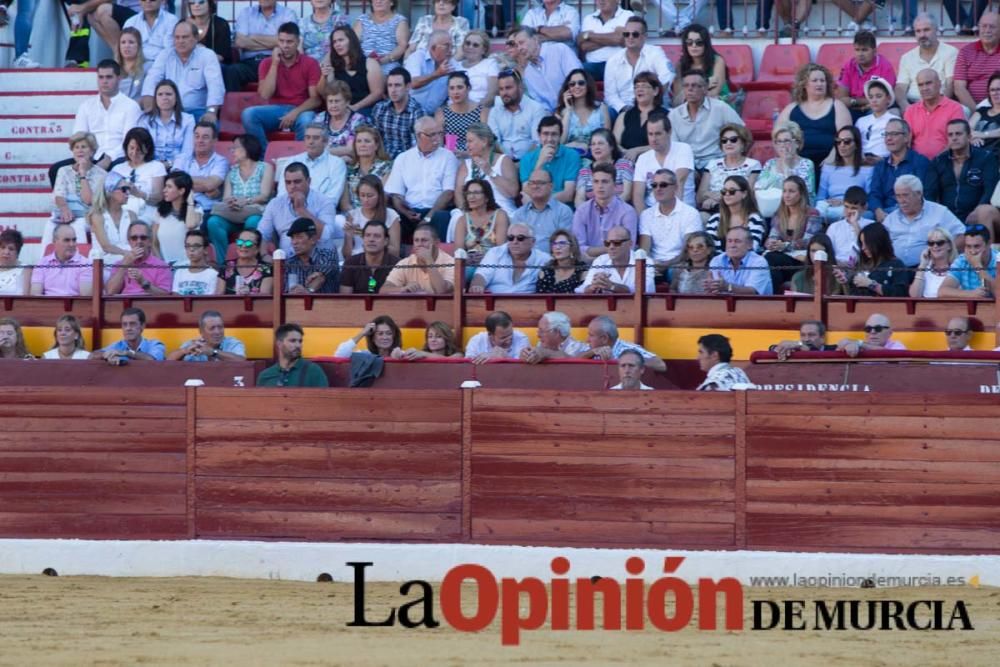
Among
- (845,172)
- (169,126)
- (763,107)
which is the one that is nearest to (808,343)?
(845,172)

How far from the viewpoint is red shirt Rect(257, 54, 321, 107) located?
50.6ft

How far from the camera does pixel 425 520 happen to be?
1158 cm

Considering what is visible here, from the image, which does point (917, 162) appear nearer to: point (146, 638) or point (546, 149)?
point (546, 149)

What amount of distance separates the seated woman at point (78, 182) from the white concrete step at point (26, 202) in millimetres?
774

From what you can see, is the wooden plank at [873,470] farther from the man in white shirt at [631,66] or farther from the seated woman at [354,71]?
the seated woman at [354,71]

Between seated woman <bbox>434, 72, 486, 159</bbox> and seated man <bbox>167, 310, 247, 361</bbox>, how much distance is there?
Answer: 8.52ft

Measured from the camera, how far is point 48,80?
16.4 metres

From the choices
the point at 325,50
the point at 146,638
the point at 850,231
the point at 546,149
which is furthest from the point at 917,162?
the point at 146,638

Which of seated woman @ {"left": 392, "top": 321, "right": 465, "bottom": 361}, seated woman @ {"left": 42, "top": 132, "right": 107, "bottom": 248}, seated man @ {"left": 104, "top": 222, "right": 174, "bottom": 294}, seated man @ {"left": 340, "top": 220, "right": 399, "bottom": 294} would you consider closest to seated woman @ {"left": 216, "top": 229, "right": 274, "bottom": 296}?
seated man @ {"left": 104, "top": 222, "right": 174, "bottom": 294}

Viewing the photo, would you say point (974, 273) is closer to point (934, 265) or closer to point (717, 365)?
point (934, 265)

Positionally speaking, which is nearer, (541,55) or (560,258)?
(560,258)

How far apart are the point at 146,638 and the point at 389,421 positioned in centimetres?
250

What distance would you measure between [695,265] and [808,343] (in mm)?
1129

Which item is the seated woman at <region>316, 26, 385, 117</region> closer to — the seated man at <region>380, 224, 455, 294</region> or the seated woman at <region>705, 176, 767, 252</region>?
the seated man at <region>380, 224, 455, 294</region>
